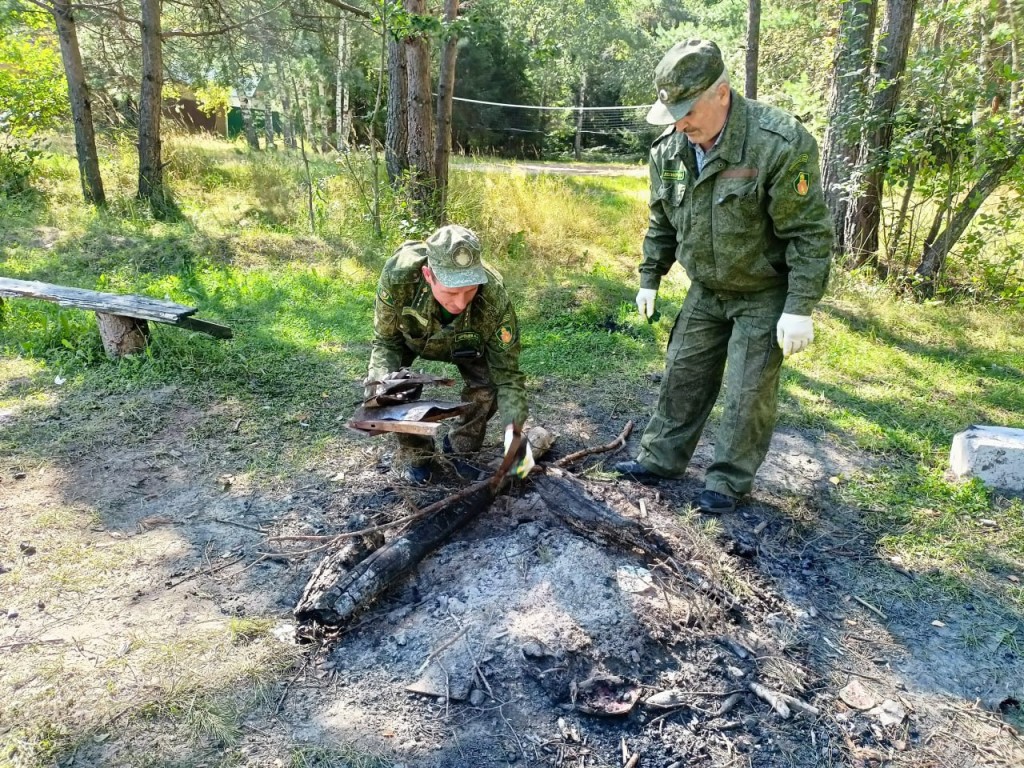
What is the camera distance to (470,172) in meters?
10.8

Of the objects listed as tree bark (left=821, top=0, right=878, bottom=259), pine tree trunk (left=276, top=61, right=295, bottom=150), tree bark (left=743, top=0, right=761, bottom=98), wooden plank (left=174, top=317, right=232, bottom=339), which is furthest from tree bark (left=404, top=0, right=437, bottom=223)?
tree bark (left=821, top=0, right=878, bottom=259)

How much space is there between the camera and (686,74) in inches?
103

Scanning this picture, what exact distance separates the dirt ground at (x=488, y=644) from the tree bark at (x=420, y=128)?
464 cm

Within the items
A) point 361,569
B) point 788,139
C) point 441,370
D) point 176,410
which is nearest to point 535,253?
point 441,370

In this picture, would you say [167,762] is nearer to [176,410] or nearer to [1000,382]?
[176,410]

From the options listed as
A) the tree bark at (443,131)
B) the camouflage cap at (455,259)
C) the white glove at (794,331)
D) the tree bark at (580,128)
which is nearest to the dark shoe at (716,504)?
the white glove at (794,331)

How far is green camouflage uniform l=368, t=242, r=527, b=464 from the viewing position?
3.05 meters

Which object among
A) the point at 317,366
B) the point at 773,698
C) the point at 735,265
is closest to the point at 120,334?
the point at 317,366

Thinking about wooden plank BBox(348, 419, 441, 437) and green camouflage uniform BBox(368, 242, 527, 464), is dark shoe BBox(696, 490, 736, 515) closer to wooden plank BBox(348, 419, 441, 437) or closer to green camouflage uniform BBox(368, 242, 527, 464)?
green camouflage uniform BBox(368, 242, 527, 464)

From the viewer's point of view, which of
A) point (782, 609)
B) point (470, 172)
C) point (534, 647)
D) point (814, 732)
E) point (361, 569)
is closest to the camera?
point (814, 732)

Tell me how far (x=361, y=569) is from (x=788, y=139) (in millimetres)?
2385

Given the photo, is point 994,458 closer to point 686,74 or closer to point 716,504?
point 716,504

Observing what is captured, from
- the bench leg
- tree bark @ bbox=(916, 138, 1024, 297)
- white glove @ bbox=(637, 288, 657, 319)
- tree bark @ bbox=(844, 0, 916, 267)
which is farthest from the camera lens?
tree bark @ bbox=(844, 0, 916, 267)

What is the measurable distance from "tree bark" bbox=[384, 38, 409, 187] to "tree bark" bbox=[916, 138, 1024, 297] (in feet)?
18.0
